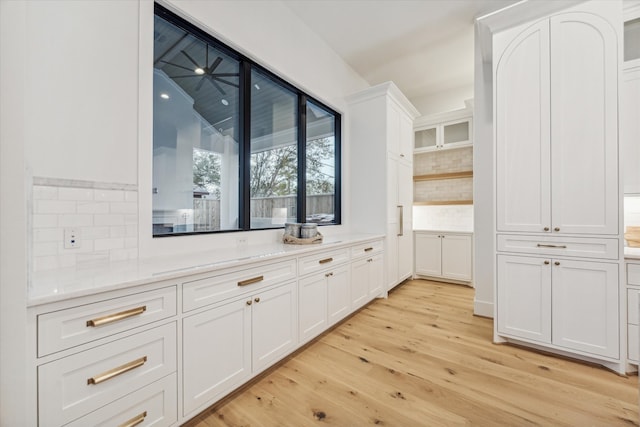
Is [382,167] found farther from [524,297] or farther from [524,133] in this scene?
[524,297]

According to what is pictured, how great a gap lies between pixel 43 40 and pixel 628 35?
413 centimetres

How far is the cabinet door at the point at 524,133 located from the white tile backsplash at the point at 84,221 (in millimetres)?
2770

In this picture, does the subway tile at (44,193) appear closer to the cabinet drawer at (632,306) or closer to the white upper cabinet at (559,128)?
the white upper cabinet at (559,128)

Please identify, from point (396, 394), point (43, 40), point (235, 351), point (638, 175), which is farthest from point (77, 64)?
point (638, 175)

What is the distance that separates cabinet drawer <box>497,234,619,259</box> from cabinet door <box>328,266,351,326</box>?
4.62 ft

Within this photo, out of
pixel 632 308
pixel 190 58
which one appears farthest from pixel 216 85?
pixel 632 308

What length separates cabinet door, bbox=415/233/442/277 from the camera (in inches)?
171

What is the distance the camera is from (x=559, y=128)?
2.10 meters

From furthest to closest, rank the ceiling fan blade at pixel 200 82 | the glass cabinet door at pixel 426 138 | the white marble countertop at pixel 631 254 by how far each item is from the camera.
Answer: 1. the glass cabinet door at pixel 426 138
2. the ceiling fan blade at pixel 200 82
3. the white marble countertop at pixel 631 254

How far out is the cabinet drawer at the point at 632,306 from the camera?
1.90 meters

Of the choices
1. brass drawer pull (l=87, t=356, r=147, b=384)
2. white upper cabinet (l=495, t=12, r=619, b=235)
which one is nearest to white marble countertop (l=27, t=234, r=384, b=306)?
brass drawer pull (l=87, t=356, r=147, b=384)

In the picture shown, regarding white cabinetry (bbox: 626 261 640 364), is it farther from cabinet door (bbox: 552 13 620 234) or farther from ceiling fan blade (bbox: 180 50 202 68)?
ceiling fan blade (bbox: 180 50 202 68)

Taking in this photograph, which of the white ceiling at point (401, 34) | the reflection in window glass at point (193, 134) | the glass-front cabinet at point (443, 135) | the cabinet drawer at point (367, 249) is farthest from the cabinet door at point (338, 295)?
the glass-front cabinet at point (443, 135)

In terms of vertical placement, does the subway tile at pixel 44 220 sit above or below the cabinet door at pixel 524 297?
above
